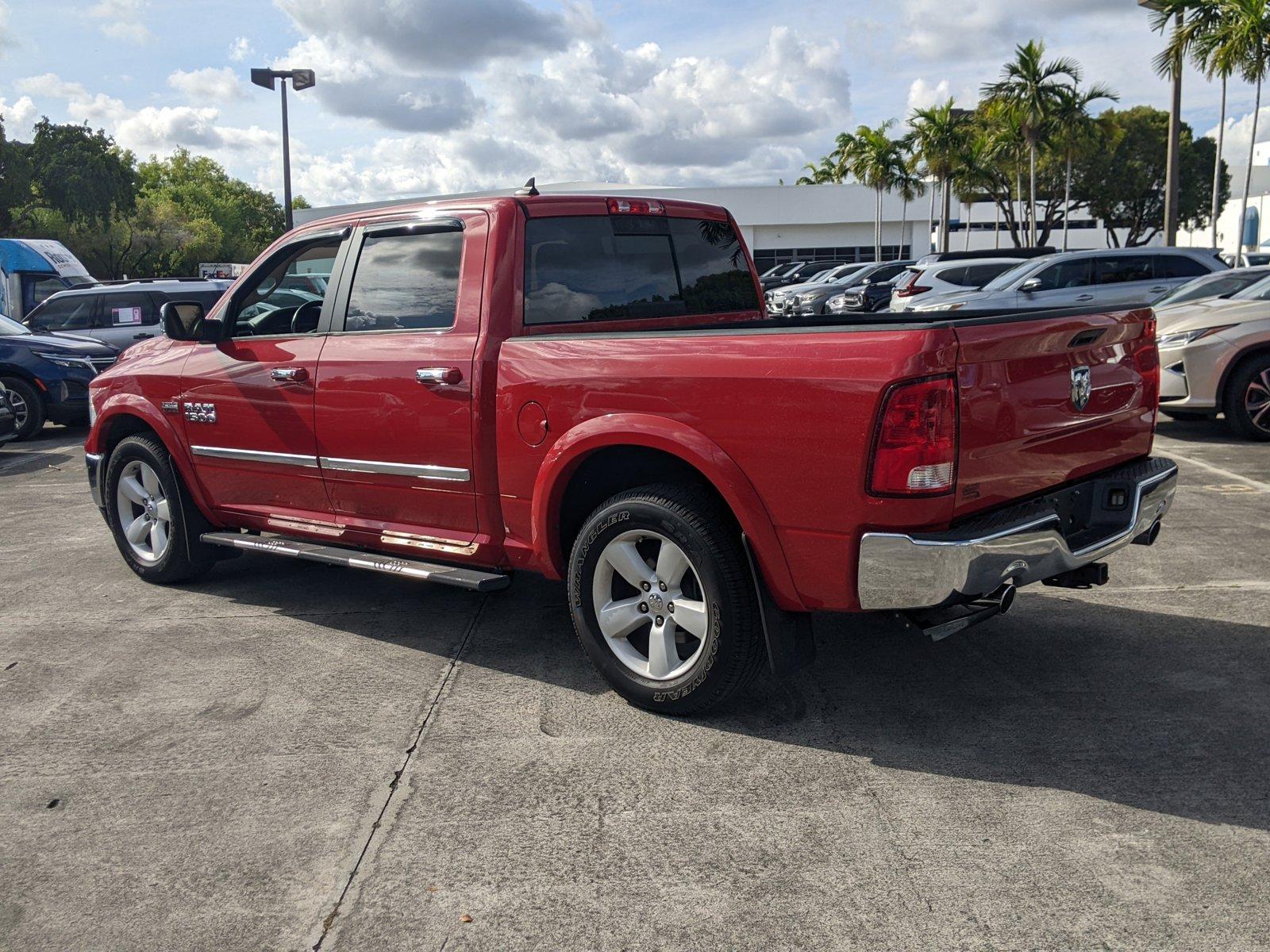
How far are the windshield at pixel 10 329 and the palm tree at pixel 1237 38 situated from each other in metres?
26.0

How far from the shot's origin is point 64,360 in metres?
13.8

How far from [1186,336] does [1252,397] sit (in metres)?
0.76

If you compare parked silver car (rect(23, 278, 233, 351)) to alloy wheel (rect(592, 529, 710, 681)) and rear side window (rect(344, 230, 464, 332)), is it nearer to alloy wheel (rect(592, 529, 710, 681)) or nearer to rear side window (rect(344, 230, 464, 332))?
rear side window (rect(344, 230, 464, 332))

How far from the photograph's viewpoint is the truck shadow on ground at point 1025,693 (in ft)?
12.1

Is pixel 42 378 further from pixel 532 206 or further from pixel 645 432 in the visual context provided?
pixel 645 432

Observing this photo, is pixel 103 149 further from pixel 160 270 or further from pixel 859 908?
pixel 859 908

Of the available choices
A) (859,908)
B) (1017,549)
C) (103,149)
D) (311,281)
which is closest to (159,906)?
(859,908)

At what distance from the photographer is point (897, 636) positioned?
17.0 feet

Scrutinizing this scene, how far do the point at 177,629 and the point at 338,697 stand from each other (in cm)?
150

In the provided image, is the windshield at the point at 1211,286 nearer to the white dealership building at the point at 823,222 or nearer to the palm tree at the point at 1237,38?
the palm tree at the point at 1237,38

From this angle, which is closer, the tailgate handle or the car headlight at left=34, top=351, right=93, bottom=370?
the tailgate handle

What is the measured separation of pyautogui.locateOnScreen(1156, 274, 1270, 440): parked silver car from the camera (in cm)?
988

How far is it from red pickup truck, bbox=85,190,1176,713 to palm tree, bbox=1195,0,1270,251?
27119mm

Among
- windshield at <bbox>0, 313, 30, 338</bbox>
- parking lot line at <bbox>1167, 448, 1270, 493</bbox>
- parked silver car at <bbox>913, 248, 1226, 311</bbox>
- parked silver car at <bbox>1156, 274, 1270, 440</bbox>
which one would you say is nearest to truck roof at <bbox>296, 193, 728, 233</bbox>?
parking lot line at <bbox>1167, 448, 1270, 493</bbox>
